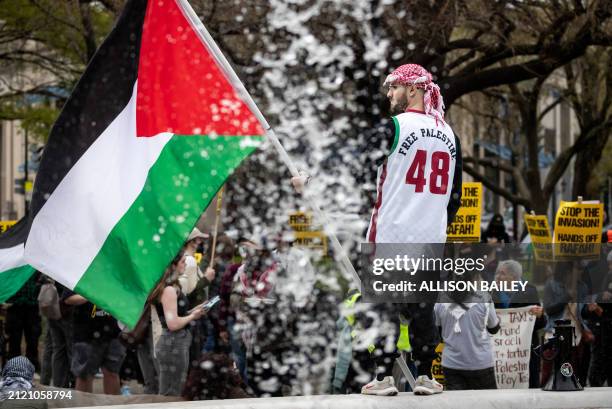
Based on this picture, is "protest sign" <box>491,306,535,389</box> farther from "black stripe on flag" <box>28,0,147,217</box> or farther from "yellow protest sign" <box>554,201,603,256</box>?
"black stripe on flag" <box>28,0,147,217</box>

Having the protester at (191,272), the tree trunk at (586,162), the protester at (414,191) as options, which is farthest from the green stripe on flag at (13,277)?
the tree trunk at (586,162)

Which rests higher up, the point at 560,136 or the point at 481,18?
the point at 560,136

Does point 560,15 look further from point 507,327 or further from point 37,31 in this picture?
point 37,31

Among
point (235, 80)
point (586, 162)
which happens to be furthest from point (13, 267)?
point (586, 162)

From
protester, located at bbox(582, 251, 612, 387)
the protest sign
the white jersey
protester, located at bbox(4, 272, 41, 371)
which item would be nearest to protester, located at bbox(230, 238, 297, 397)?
the protest sign

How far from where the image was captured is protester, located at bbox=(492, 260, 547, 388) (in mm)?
7875

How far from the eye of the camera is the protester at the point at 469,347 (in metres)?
8.77

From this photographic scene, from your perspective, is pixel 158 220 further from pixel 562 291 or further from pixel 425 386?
pixel 562 291

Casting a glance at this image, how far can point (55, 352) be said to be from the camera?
37.5 ft

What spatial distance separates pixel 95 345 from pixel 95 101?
460 cm

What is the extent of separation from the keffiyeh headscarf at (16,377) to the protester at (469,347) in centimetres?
324

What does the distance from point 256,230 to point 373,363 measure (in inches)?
318

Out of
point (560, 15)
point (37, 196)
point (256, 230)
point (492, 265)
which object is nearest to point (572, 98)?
point (560, 15)

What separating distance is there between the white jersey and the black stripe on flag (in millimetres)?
1503
